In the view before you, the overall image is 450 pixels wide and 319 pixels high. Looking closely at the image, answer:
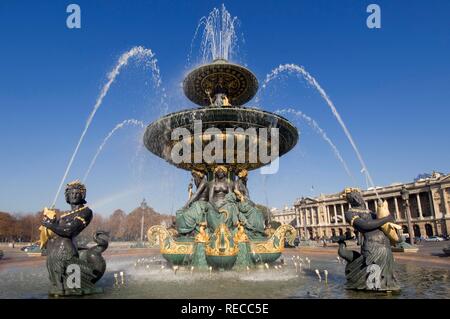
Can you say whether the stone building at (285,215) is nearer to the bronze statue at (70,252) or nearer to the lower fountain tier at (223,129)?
the lower fountain tier at (223,129)

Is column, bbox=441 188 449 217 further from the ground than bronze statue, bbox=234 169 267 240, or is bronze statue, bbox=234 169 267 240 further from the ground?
column, bbox=441 188 449 217

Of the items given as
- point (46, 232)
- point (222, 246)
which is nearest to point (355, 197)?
point (222, 246)

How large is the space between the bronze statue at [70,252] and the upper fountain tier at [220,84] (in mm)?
8526

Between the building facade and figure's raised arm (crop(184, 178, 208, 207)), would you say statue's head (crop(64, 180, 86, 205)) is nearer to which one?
figure's raised arm (crop(184, 178, 208, 207))

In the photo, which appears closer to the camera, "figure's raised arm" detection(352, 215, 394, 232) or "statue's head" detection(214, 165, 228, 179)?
"figure's raised arm" detection(352, 215, 394, 232)

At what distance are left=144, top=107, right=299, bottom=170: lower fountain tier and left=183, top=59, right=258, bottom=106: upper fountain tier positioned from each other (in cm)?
263

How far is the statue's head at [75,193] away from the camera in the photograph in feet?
20.9

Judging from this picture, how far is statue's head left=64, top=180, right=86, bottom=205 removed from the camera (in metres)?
6.37

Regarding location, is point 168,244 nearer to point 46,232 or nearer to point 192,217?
point 192,217

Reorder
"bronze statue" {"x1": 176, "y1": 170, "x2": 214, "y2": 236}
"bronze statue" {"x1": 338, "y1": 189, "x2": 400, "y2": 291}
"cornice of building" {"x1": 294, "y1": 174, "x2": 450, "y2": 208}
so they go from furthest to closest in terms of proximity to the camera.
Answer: "cornice of building" {"x1": 294, "y1": 174, "x2": 450, "y2": 208} < "bronze statue" {"x1": 176, "y1": 170, "x2": 214, "y2": 236} < "bronze statue" {"x1": 338, "y1": 189, "x2": 400, "y2": 291}

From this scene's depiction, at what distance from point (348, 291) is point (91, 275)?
5.19 m

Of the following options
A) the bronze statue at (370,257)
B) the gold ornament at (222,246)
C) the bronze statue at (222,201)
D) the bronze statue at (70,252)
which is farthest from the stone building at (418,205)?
the bronze statue at (70,252)

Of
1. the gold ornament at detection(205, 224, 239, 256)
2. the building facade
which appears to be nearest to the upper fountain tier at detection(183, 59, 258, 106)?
the gold ornament at detection(205, 224, 239, 256)
